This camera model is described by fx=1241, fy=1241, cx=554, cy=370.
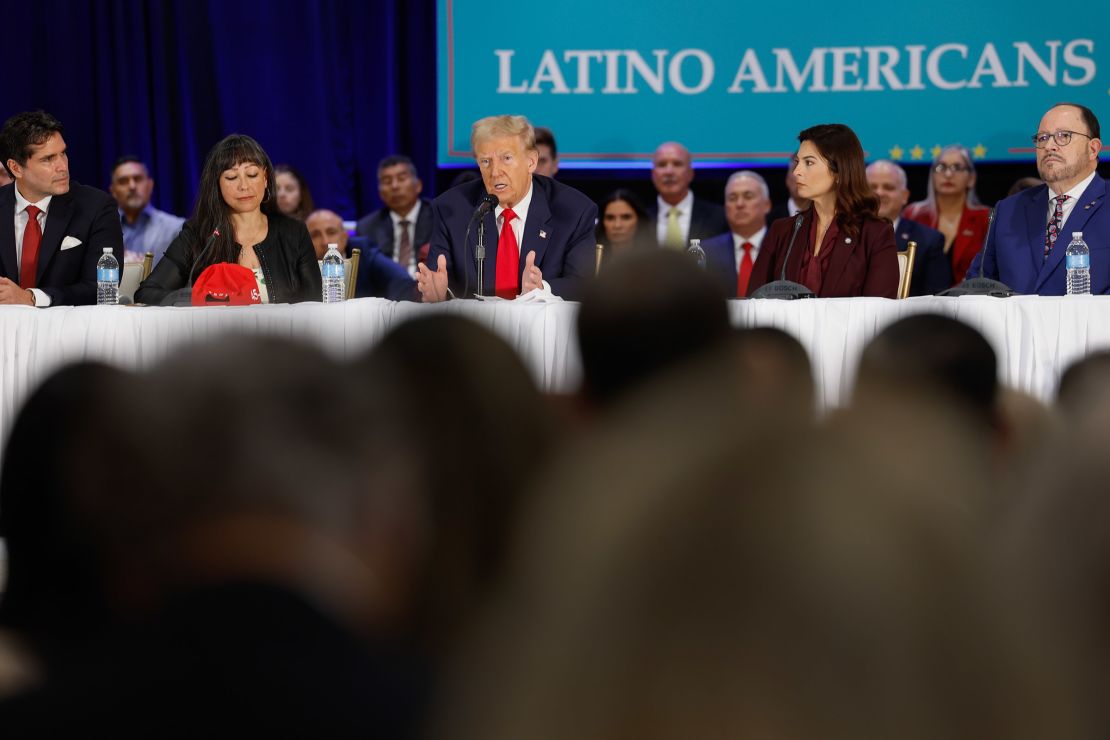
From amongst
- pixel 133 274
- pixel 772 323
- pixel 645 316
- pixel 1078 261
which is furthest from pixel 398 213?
pixel 645 316

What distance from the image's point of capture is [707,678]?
1.33 feet

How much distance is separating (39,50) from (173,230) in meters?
1.27

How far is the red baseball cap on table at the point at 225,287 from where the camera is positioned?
2877mm

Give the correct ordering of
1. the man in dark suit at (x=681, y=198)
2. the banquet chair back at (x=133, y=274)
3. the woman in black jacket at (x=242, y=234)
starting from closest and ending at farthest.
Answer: the woman in black jacket at (x=242, y=234) < the banquet chair back at (x=133, y=274) < the man in dark suit at (x=681, y=198)

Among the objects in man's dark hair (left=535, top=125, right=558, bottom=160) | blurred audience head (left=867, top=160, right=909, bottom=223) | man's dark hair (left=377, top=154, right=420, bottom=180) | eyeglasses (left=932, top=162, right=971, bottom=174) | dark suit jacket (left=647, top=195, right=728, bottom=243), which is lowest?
dark suit jacket (left=647, top=195, right=728, bottom=243)

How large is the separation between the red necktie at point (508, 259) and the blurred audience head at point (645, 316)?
2.75 metres

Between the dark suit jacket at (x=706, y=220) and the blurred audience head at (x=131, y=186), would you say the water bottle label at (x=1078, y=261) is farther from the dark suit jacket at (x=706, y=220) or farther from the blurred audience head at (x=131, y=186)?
the blurred audience head at (x=131, y=186)

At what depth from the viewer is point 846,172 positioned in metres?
3.42

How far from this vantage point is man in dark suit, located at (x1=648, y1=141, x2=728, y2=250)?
4.93 meters

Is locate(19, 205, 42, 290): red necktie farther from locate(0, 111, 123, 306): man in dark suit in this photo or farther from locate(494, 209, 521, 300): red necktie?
locate(494, 209, 521, 300): red necktie

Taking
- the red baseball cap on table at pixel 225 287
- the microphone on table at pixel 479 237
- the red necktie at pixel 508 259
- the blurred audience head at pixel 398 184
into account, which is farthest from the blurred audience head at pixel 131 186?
the red baseball cap on table at pixel 225 287

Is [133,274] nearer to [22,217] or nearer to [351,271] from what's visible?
[22,217]

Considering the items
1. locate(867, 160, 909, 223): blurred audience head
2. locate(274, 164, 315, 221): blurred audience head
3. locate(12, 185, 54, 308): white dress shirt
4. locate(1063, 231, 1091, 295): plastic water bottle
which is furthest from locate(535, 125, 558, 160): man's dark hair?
locate(1063, 231, 1091, 295): plastic water bottle

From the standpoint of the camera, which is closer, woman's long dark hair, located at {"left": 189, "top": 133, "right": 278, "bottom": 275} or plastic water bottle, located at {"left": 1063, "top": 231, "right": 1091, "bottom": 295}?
plastic water bottle, located at {"left": 1063, "top": 231, "right": 1091, "bottom": 295}
